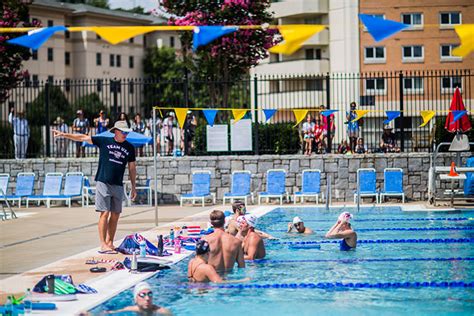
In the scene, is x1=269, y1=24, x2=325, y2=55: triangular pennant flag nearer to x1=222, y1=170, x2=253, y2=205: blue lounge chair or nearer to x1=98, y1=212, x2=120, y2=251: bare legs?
x1=98, y1=212, x2=120, y2=251: bare legs

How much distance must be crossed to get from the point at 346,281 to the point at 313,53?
1835 inches

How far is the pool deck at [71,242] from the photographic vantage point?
994 cm

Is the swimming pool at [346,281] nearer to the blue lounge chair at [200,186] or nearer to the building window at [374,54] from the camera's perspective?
the blue lounge chair at [200,186]

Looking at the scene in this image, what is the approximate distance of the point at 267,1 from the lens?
2630 cm

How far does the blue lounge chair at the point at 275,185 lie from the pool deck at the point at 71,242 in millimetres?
417

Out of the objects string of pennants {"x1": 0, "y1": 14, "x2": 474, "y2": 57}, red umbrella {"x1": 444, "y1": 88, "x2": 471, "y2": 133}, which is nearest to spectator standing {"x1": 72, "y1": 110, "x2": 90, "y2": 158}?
red umbrella {"x1": 444, "y1": 88, "x2": 471, "y2": 133}

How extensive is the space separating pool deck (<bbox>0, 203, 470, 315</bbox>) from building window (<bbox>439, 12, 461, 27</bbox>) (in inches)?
1293

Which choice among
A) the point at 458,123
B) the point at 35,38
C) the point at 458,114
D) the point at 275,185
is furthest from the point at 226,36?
the point at 35,38

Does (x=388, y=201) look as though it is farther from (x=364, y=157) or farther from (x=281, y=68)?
(x=281, y=68)

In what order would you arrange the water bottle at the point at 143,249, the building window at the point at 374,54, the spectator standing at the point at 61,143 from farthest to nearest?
the building window at the point at 374,54 < the spectator standing at the point at 61,143 < the water bottle at the point at 143,249

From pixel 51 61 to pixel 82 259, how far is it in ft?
228

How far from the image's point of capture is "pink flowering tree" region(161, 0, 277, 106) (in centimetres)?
2570

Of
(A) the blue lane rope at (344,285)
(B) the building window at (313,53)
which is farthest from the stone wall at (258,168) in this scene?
(B) the building window at (313,53)

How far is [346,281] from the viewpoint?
419 inches
